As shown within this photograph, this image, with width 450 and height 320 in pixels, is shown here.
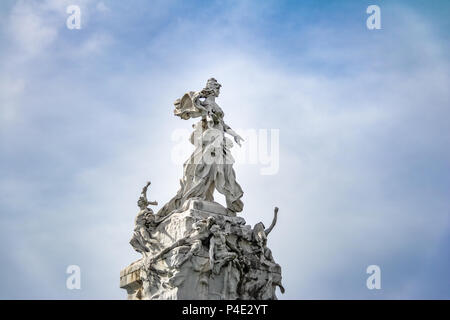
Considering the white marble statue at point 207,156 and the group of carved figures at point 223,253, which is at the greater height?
the white marble statue at point 207,156

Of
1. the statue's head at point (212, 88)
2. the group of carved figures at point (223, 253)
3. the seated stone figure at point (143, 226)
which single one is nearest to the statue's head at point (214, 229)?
the group of carved figures at point (223, 253)

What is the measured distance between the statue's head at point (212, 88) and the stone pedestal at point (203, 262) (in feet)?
11.2

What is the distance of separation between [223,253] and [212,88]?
17.2 ft

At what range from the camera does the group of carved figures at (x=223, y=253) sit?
17.7 m

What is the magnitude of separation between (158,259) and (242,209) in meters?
3.05

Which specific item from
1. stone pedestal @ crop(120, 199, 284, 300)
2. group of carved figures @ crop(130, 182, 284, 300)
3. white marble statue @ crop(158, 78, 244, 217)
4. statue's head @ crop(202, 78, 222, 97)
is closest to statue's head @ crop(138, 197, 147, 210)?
group of carved figures @ crop(130, 182, 284, 300)

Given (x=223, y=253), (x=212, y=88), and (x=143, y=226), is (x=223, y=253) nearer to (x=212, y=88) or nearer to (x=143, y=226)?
(x=143, y=226)

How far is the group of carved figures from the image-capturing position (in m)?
17.7

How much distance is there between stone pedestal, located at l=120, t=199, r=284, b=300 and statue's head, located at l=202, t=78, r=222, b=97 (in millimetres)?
3426

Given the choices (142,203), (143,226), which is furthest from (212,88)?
(143,226)

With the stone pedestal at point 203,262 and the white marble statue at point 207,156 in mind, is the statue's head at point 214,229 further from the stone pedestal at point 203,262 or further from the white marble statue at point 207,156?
the white marble statue at point 207,156

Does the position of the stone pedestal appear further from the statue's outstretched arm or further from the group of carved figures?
the statue's outstretched arm
